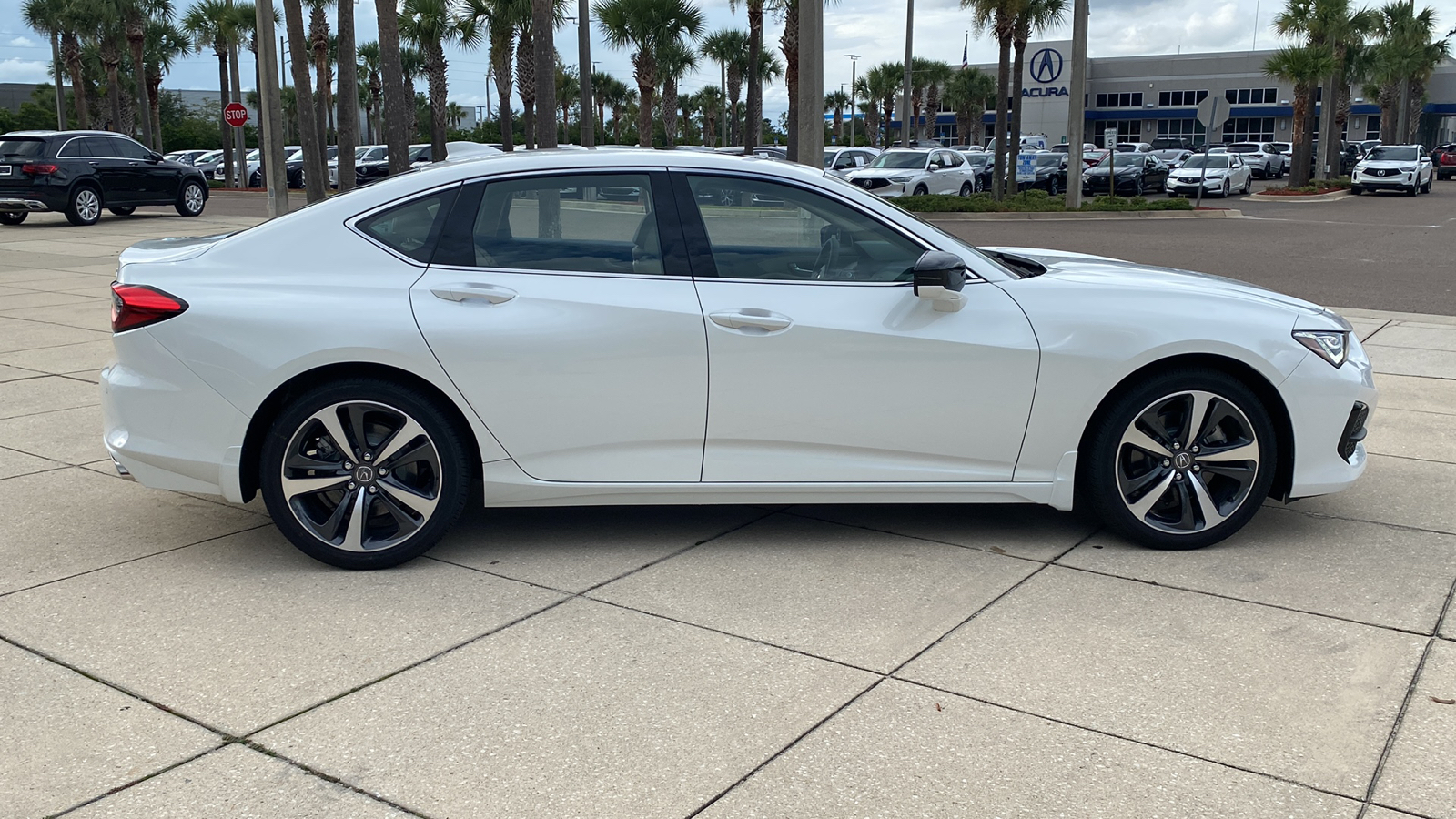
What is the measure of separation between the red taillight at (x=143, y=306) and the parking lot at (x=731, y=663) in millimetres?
911

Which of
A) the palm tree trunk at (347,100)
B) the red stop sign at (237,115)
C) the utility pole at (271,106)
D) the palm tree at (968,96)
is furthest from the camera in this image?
the palm tree at (968,96)

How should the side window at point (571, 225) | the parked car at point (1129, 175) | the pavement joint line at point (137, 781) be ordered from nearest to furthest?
1. the pavement joint line at point (137, 781)
2. the side window at point (571, 225)
3. the parked car at point (1129, 175)

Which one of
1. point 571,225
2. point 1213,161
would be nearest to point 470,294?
point 571,225

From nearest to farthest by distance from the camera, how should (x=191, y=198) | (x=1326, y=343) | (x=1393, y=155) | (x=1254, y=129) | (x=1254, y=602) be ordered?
1. (x=1254, y=602)
2. (x=1326, y=343)
3. (x=191, y=198)
4. (x=1393, y=155)
5. (x=1254, y=129)

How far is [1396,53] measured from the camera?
60125 mm

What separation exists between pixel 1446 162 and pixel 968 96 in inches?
1417

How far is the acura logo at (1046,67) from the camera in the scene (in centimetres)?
2419

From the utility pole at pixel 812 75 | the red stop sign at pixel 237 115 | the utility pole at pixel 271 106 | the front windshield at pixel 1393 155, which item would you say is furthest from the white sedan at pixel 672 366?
the front windshield at pixel 1393 155

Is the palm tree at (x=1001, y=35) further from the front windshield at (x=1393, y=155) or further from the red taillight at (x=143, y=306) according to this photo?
the red taillight at (x=143, y=306)

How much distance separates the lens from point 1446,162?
195 ft

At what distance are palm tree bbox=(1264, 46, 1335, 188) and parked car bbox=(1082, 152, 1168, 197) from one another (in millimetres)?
6302

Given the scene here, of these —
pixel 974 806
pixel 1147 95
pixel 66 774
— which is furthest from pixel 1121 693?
pixel 1147 95

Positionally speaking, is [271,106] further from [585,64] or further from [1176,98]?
[1176,98]

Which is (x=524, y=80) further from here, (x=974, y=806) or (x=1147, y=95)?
(x=1147, y=95)
